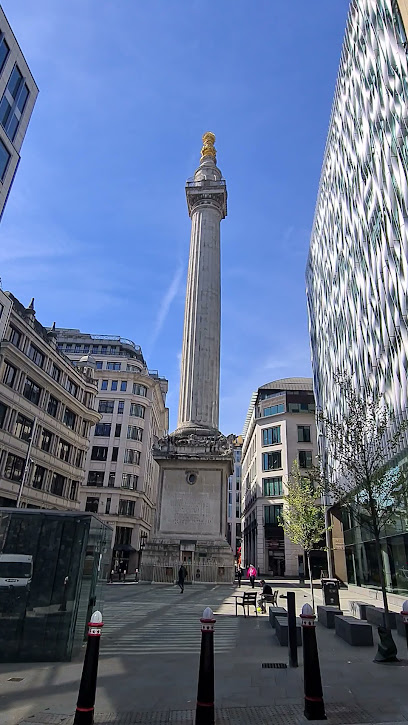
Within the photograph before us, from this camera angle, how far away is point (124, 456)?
63469 mm

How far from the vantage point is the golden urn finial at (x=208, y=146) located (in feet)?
180

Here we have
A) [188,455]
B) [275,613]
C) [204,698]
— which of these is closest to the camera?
[204,698]

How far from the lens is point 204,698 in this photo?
615 cm

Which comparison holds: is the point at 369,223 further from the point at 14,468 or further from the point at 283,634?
the point at 14,468

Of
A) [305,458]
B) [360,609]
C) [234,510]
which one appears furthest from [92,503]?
[234,510]

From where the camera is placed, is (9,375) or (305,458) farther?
(305,458)

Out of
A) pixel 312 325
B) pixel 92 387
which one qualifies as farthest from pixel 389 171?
pixel 92 387

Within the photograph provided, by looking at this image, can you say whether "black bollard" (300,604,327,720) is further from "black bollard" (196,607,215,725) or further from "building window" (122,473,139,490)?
"building window" (122,473,139,490)

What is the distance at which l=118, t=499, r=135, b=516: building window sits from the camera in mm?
59841

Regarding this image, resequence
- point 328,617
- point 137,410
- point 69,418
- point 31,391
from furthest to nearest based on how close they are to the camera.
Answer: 1. point 137,410
2. point 69,418
3. point 31,391
4. point 328,617

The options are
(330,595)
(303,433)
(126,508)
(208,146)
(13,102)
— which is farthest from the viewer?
(126,508)

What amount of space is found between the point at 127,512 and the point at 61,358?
25243mm

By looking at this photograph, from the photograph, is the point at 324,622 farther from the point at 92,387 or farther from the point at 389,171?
the point at 92,387

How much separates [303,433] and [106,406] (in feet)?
95.2
